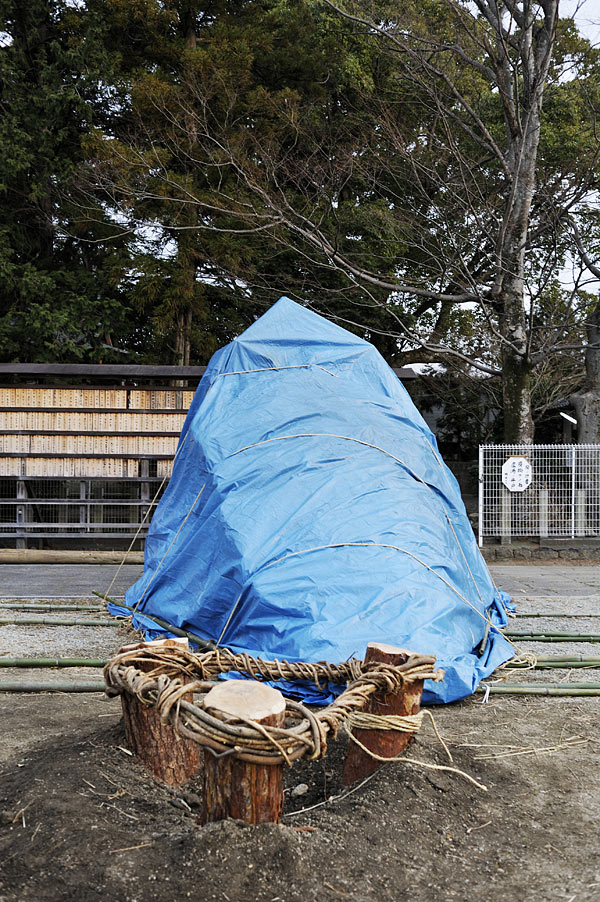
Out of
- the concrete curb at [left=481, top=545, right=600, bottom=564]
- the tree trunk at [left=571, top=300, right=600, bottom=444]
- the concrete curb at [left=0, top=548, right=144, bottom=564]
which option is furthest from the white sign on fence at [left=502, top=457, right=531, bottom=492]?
the concrete curb at [left=0, top=548, right=144, bottom=564]

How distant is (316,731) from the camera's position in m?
1.78

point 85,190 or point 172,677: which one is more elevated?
point 85,190

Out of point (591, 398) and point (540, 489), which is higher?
point (591, 398)

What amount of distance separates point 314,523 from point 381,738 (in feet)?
6.60

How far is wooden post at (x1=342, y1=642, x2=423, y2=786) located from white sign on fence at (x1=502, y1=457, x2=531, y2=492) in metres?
8.77

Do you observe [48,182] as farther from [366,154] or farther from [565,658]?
[565,658]

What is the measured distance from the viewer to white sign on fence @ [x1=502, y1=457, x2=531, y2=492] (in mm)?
10805

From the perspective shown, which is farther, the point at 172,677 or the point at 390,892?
the point at 172,677

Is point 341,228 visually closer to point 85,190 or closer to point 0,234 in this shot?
point 85,190

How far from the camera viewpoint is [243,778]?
1774 mm

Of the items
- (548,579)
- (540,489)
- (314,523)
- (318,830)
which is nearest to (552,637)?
(314,523)

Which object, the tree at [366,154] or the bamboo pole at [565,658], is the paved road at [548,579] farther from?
the tree at [366,154]

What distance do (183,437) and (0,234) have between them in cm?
753

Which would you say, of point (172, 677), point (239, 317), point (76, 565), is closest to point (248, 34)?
point (239, 317)
